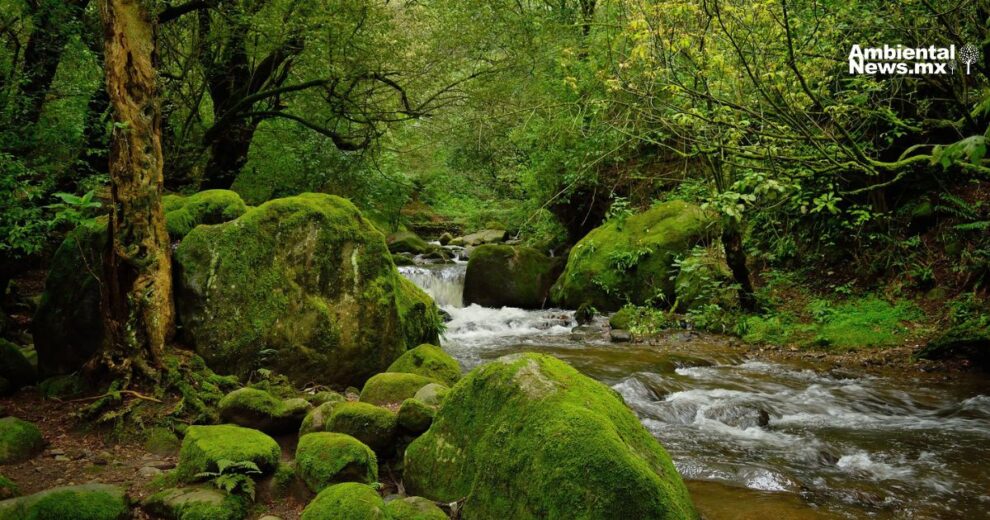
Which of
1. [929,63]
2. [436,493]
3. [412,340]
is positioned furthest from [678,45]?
[436,493]

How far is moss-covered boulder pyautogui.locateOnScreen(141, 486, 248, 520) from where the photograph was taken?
3811 millimetres

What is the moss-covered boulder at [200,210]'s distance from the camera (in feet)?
22.8

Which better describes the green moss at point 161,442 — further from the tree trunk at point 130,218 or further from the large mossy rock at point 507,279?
the large mossy rock at point 507,279

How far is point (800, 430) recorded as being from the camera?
6.32 metres

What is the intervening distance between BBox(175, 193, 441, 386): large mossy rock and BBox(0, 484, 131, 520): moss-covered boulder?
2.35 m

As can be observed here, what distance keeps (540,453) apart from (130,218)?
4610 millimetres

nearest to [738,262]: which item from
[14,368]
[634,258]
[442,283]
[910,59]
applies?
[634,258]

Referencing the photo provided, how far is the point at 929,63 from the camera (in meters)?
7.32

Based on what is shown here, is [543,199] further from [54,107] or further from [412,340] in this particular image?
[54,107]

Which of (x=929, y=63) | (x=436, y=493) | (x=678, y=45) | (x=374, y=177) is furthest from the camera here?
(x=374, y=177)

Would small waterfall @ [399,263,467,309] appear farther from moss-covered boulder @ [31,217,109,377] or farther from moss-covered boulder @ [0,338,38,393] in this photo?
moss-covered boulder @ [0,338,38,393]

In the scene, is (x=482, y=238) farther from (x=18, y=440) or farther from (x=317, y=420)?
(x=18, y=440)

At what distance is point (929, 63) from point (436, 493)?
7760 mm

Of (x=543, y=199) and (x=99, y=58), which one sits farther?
(x=543, y=199)
